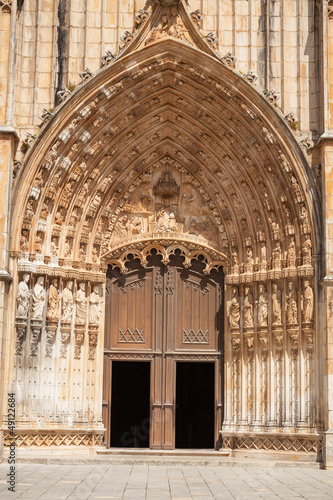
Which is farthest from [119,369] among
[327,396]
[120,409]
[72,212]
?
[327,396]

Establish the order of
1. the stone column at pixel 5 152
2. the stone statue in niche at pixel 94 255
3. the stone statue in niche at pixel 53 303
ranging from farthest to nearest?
1. the stone statue in niche at pixel 94 255
2. the stone statue in niche at pixel 53 303
3. the stone column at pixel 5 152

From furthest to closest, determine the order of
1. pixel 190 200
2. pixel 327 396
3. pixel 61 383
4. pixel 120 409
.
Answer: pixel 120 409 → pixel 190 200 → pixel 61 383 → pixel 327 396

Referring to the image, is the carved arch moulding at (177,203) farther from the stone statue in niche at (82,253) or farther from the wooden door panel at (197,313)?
the wooden door panel at (197,313)

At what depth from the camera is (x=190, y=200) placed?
637 inches

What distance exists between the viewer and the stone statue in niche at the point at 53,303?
1476 cm

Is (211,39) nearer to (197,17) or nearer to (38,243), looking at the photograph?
(197,17)

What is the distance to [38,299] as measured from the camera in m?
14.6

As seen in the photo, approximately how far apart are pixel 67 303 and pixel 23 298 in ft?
→ 3.20

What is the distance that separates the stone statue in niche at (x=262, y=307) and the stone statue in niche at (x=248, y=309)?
21 centimetres

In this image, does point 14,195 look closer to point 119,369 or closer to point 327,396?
point 119,369

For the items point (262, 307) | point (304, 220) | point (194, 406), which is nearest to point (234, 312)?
point (262, 307)

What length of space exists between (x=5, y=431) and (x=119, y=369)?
4300 mm

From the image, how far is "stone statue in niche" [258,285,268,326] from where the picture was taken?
15.1 metres

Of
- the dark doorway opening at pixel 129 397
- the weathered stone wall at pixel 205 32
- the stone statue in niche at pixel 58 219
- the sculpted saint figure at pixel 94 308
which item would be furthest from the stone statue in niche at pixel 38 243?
the dark doorway opening at pixel 129 397
